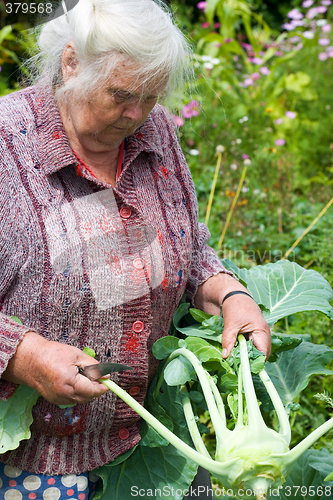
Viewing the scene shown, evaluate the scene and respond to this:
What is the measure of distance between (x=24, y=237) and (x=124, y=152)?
0.47 m

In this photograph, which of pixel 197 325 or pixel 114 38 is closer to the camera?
pixel 114 38

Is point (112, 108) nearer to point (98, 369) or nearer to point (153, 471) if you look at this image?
point (98, 369)

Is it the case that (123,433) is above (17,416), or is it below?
below

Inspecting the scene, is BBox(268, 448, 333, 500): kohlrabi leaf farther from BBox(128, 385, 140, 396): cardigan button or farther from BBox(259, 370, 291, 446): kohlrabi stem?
BBox(128, 385, 140, 396): cardigan button

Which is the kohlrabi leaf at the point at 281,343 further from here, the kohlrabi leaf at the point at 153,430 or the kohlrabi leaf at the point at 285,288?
the kohlrabi leaf at the point at 153,430

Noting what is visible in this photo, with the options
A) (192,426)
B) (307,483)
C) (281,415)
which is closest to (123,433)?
(192,426)

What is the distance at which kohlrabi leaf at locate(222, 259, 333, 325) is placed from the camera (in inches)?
71.6

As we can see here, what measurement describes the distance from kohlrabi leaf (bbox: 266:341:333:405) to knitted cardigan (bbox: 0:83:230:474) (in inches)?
20.1

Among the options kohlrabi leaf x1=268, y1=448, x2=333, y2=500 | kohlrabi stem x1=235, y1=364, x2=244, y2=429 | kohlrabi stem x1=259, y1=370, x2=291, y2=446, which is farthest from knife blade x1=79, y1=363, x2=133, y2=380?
kohlrabi leaf x1=268, y1=448, x2=333, y2=500

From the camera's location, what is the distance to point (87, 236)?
1.41 metres

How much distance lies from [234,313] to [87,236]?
542 millimetres

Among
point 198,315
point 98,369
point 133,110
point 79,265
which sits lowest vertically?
point 198,315

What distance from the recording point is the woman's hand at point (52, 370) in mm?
1256

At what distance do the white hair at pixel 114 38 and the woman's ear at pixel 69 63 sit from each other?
17 millimetres
